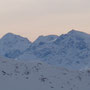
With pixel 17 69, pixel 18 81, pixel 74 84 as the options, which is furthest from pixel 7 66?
pixel 74 84

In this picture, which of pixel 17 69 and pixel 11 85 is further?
pixel 17 69

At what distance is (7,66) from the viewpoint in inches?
1871

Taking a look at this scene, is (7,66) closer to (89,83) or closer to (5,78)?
(5,78)

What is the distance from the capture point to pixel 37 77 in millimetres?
45750

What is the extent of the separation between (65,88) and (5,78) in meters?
6.08

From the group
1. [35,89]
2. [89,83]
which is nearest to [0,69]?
[35,89]

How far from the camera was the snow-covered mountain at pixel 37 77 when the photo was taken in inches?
1702

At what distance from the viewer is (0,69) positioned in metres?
46.2

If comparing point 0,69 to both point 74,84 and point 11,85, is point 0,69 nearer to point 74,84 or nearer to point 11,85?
point 11,85

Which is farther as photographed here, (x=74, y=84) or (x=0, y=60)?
(x=0, y=60)

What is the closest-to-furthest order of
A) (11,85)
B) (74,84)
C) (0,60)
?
(11,85)
(74,84)
(0,60)

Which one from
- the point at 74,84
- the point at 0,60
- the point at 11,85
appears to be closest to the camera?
the point at 11,85

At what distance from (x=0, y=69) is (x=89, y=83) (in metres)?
9.58

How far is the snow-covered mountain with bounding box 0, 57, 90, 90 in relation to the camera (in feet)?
142
